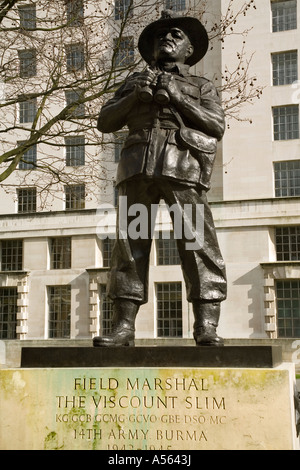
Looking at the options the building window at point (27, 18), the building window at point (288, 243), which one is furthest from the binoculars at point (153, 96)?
the building window at point (288, 243)

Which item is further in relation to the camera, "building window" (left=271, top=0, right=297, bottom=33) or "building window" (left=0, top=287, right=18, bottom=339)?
"building window" (left=0, top=287, right=18, bottom=339)

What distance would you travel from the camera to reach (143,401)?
451 centimetres

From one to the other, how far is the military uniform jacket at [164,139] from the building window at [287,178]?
2775cm

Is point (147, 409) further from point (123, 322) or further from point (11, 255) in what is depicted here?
point (11, 255)

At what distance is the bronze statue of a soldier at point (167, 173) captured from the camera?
5.28 meters

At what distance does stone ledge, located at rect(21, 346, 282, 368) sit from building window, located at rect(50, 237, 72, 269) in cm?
3181

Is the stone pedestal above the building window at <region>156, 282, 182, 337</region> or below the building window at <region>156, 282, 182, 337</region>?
below

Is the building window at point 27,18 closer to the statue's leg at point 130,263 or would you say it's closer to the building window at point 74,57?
the building window at point 74,57

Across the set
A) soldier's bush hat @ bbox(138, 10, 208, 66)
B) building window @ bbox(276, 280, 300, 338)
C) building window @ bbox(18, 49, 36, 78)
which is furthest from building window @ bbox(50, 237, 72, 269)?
soldier's bush hat @ bbox(138, 10, 208, 66)

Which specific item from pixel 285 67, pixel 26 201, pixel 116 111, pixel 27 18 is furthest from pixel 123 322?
pixel 26 201

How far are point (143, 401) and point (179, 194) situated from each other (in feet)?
6.26

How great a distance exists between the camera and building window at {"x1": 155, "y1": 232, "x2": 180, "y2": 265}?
33719 mm

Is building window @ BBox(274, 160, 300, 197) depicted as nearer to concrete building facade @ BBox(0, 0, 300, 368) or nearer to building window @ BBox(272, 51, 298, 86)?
concrete building facade @ BBox(0, 0, 300, 368)
